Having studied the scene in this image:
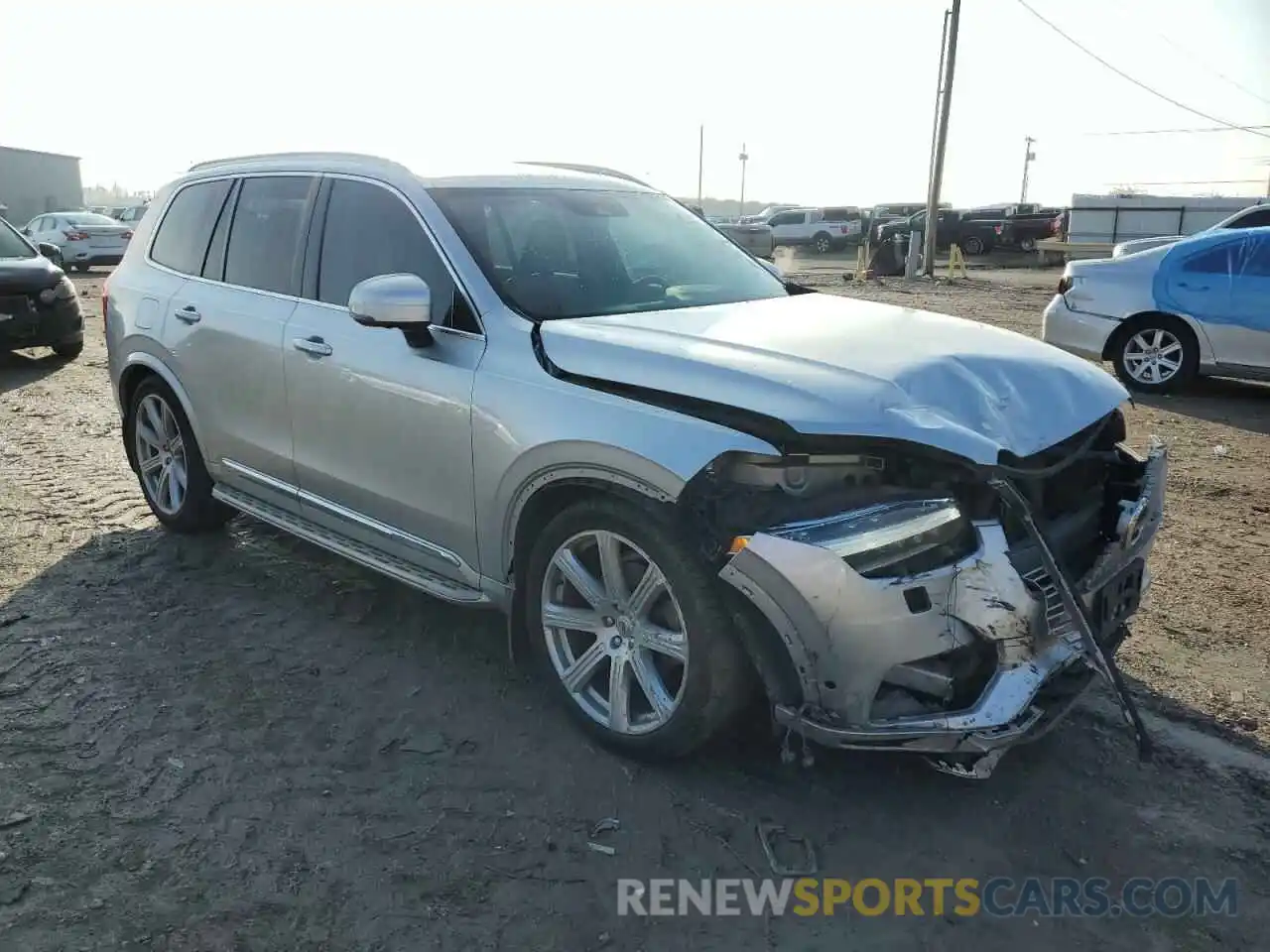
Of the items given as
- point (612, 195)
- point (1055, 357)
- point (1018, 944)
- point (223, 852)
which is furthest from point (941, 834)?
point (612, 195)

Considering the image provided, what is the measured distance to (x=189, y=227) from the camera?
4914 mm

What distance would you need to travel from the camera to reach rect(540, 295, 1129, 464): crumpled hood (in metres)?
2.66

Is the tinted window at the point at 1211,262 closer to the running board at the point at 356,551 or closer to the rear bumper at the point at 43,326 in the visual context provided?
the running board at the point at 356,551

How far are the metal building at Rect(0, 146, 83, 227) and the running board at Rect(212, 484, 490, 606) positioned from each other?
5217 cm

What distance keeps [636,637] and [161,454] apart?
129 inches

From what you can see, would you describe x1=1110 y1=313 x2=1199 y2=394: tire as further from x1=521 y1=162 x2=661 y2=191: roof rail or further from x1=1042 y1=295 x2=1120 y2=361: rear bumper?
x1=521 y1=162 x2=661 y2=191: roof rail

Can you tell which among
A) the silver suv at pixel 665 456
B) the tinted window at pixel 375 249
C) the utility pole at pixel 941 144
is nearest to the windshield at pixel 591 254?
the silver suv at pixel 665 456

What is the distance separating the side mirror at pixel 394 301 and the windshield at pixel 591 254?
30 cm

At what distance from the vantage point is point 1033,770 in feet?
10.1

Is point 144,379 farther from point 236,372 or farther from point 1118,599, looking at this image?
point 1118,599

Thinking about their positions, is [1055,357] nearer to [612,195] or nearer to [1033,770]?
[1033,770]

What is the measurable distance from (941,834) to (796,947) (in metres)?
0.63

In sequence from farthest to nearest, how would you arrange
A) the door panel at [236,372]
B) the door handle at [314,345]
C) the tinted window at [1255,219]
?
the tinted window at [1255,219]
the door panel at [236,372]
the door handle at [314,345]

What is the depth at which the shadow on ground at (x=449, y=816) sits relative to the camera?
2443 millimetres
